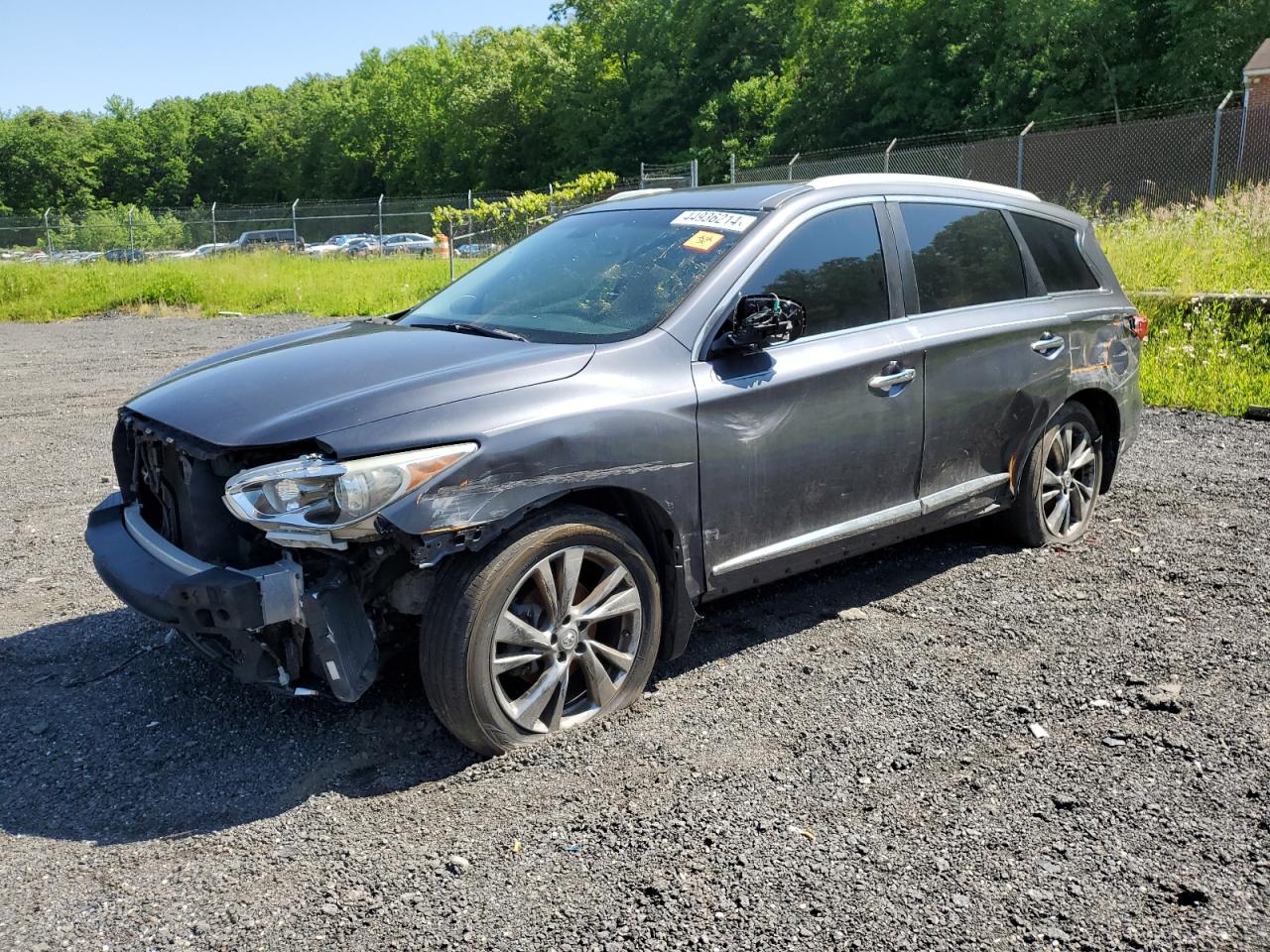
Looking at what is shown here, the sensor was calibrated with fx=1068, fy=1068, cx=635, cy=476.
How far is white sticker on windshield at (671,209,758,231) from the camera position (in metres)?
4.05

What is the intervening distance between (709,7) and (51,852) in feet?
201

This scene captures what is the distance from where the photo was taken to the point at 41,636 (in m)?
4.46

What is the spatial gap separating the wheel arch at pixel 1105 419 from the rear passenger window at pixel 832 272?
1.54m

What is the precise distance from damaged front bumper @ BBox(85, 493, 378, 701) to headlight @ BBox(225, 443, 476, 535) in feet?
0.50

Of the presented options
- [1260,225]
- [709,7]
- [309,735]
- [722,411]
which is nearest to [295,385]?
[309,735]

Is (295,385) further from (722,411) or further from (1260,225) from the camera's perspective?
(1260,225)

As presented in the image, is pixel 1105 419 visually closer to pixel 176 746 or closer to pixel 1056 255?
pixel 1056 255

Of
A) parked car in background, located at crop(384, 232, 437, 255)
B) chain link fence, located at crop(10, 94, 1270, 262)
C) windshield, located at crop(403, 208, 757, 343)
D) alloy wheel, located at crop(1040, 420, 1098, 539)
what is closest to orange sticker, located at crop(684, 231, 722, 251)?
windshield, located at crop(403, 208, 757, 343)

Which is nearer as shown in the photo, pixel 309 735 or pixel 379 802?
pixel 379 802

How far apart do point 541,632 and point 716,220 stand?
5.92 feet

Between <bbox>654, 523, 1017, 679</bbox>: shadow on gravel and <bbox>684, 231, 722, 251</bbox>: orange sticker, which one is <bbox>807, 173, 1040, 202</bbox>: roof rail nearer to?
<bbox>684, 231, 722, 251</bbox>: orange sticker

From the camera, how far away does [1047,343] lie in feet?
16.2

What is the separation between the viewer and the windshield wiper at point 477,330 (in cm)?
387

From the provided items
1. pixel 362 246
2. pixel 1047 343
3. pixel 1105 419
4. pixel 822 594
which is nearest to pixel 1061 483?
pixel 1105 419
